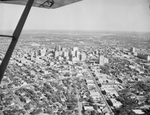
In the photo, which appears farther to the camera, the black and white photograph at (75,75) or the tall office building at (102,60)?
the tall office building at (102,60)

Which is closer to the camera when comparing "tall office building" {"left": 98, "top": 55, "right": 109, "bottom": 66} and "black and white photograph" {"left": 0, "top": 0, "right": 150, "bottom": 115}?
"black and white photograph" {"left": 0, "top": 0, "right": 150, "bottom": 115}

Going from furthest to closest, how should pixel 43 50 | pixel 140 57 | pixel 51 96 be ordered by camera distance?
pixel 43 50, pixel 140 57, pixel 51 96

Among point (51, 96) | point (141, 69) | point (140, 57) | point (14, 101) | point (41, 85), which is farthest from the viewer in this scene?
point (140, 57)

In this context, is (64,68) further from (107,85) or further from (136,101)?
(136,101)

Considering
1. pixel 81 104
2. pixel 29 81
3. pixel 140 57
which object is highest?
pixel 140 57

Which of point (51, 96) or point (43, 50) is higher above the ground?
point (43, 50)

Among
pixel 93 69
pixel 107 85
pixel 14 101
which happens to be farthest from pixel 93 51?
pixel 14 101

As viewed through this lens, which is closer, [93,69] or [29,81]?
[29,81]

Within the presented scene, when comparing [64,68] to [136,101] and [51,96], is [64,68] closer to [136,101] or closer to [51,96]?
[51,96]

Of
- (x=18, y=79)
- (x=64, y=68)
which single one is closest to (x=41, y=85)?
(x=18, y=79)
